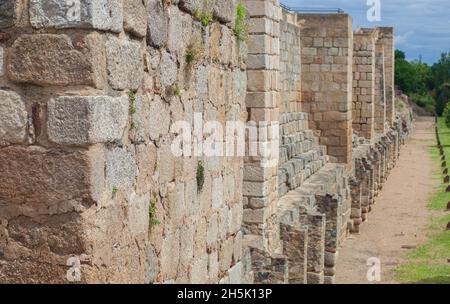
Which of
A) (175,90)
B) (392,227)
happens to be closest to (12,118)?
(175,90)

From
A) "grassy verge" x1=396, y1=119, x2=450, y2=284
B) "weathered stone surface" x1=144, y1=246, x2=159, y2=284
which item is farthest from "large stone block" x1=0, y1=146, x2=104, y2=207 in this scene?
"grassy verge" x1=396, y1=119, x2=450, y2=284

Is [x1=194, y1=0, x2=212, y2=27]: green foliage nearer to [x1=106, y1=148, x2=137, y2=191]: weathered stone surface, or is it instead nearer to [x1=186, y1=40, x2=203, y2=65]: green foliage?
[x1=186, y1=40, x2=203, y2=65]: green foliage

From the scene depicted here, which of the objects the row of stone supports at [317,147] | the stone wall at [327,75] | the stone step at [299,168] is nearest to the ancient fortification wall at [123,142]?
the row of stone supports at [317,147]

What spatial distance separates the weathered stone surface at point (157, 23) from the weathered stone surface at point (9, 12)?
0.87 metres

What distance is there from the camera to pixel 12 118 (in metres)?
3.67

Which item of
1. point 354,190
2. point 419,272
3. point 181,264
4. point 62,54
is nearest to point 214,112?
point 181,264

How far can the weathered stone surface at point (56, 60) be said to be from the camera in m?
3.57

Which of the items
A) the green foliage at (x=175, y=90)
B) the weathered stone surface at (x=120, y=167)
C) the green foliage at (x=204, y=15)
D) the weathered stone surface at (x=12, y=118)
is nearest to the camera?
the weathered stone surface at (x=12, y=118)

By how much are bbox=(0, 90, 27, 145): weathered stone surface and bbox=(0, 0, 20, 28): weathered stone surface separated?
0.30 m

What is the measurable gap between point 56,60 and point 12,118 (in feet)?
1.08

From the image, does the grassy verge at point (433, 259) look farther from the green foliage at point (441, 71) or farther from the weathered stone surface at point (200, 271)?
the green foliage at point (441, 71)

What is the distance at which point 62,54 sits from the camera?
3584 millimetres

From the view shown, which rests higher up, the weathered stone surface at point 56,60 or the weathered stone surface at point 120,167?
the weathered stone surface at point 56,60

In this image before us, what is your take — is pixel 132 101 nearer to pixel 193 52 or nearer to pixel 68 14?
pixel 68 14
